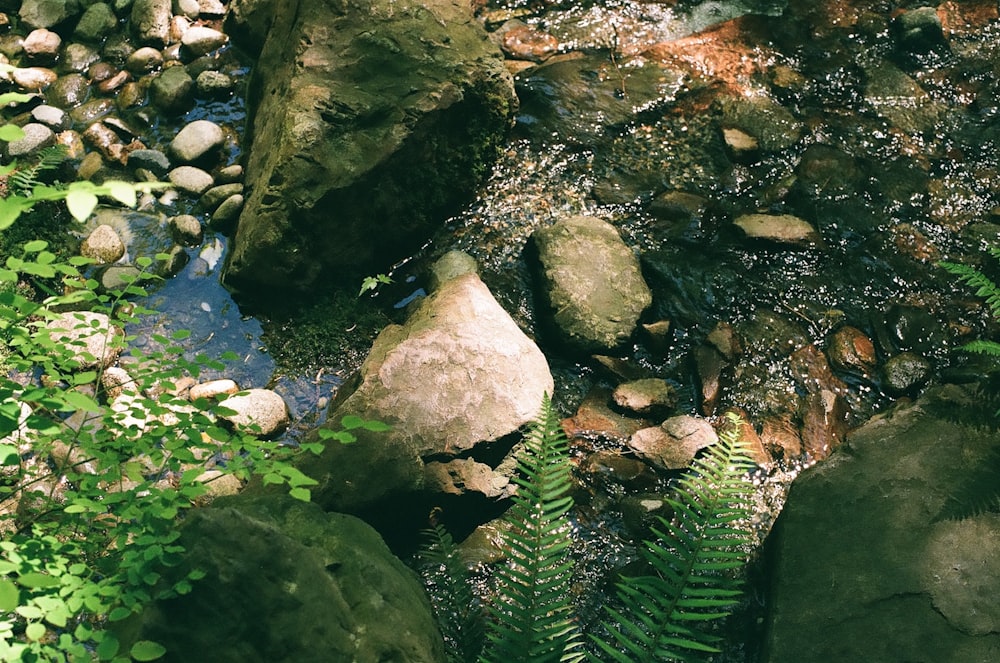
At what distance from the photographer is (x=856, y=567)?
3197mm

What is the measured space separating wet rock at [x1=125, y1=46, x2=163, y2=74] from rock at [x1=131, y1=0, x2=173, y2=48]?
0.14m

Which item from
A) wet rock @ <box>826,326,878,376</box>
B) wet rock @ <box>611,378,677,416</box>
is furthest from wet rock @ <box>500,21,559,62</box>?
wet rock @ <box>826,326,878,376</box>

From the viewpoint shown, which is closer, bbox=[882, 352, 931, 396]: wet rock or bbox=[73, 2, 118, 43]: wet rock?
bbox=[882, 352, 931, 396]: wet rock

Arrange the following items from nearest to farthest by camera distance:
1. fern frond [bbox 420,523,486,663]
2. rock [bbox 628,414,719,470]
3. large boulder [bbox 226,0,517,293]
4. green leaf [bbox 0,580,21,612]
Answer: green leaf [bbox 0,580,21,612] → fern frond [bbox 420,523,486,663] → rock [bbox 628,414,719,470] → large boulder [bbox 226,0,517,293]

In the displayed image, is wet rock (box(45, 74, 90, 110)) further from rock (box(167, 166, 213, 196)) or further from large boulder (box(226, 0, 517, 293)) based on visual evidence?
large boulder (box(226, 0, 517, 293))

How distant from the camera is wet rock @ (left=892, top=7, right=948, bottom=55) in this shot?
5.80m

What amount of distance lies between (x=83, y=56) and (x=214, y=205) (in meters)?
2.17

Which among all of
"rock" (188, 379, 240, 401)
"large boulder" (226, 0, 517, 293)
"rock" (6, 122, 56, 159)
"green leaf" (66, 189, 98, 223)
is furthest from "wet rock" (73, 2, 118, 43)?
"green leaf" (66, 189, 98, 223)

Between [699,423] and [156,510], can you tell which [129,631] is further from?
[699,423]

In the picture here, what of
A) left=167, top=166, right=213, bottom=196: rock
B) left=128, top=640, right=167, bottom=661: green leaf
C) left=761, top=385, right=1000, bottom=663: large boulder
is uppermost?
left=128, top=640, right=167, bottom=661: green leaf

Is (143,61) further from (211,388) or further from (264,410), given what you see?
(264,410)

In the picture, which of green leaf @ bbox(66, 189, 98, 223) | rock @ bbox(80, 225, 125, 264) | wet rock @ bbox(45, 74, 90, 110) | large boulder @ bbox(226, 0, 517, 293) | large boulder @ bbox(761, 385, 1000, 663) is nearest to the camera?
green leaf @ bbox(66, 189, 98, 223)

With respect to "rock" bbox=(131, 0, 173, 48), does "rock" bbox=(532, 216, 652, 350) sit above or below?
below

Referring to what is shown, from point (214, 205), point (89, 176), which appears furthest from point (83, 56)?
point (214, 205)
